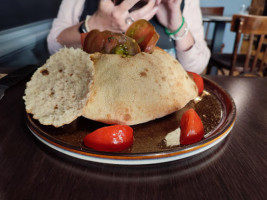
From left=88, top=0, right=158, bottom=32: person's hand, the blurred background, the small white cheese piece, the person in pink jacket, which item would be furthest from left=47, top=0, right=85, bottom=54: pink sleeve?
the small white cheese piece

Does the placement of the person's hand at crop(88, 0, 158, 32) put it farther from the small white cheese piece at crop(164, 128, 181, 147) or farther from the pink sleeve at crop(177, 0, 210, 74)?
the small white cheese piece at crop(164, 128, 181, 147)

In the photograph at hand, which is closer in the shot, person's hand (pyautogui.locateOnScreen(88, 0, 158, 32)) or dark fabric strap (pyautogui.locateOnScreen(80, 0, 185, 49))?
person's hand (pyautogui.locateOnScreen(88, 0, 158, 32))

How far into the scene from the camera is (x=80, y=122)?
0.48 m

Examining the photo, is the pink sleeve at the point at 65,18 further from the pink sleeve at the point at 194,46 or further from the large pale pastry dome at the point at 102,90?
the large pale pastry dome at the point at 102,90

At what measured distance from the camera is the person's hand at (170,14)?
0.94 metres

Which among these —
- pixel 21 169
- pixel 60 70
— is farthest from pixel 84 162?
pixel 60 70

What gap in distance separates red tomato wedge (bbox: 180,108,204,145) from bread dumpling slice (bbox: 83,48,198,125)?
0.07m

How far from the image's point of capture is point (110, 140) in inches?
15.4

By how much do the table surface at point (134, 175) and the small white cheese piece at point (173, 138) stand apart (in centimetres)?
4

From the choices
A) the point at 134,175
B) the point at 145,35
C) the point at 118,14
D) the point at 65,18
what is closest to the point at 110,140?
the point at 134,175

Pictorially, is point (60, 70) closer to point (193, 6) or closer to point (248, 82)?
point (248, 82)

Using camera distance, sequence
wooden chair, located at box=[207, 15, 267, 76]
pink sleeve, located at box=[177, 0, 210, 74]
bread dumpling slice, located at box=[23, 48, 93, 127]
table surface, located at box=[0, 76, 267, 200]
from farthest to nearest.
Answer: wooden chair, located at box=[207, 15, 267, 76] → pink sleeve, located at box=[177, 0, 210, 74] → bread dumpling slice, located at box=[23, 48, 93, 127] → table surface, located at box=[0, 76, 267, 200]

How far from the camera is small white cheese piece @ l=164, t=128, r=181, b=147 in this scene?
1.35 feet

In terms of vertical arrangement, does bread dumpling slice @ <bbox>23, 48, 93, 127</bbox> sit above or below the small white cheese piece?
above
